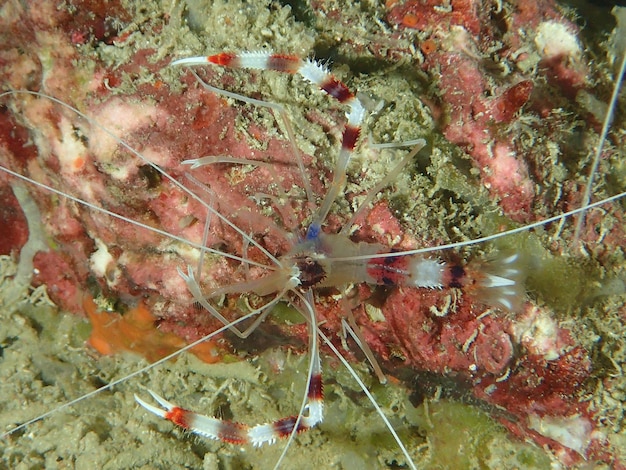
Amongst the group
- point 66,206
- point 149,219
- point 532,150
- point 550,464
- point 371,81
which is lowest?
point 550,464

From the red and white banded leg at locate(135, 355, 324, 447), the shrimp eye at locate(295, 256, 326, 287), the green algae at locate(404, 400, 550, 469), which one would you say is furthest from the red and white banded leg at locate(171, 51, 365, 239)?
the green algae at locate(404, 400, 550, 469)

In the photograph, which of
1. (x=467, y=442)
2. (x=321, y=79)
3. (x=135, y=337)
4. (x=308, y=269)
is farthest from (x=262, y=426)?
(x=321, y=79)

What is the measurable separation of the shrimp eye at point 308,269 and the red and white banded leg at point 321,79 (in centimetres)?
30

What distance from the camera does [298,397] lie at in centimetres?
383

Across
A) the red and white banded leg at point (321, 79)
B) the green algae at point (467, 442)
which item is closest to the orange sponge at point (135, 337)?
the red and white banded leg at point (321, 79)

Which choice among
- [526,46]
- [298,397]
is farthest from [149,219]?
[526,46]

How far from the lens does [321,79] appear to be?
270cm

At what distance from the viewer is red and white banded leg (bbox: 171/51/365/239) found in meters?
2.62

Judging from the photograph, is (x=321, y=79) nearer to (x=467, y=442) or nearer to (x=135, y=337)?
(x=135, y=337)

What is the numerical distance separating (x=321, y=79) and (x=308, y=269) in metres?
1.18

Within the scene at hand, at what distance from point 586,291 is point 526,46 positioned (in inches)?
65.8

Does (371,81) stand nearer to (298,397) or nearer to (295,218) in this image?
(295,218)

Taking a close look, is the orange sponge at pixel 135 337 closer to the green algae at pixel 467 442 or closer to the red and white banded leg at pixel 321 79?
the red and white banded leg at pixel 321 79

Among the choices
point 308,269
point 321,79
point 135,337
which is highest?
point 321,79
